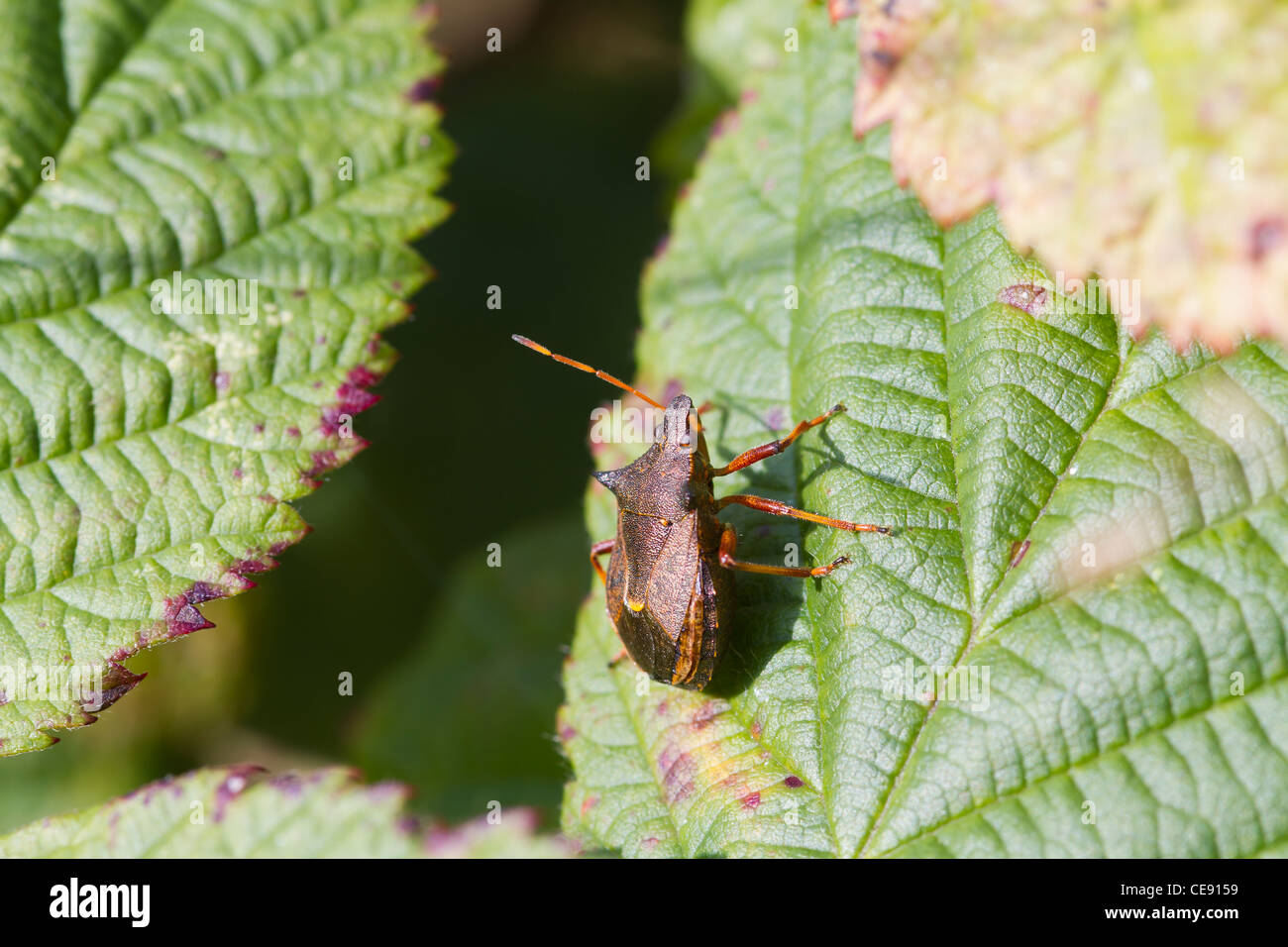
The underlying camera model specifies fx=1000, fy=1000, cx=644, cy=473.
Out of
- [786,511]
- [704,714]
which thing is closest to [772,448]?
[786,511]

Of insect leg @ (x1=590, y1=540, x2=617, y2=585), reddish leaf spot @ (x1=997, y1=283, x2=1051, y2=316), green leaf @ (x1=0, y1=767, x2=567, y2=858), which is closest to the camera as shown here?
green leaf @ (x1=0, y1=767, x2=567, y2=858)

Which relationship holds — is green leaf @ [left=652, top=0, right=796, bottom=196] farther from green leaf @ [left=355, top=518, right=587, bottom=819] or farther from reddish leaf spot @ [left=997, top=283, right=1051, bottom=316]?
green leaf @ [left=355, top=518, right=587, bottom=819]

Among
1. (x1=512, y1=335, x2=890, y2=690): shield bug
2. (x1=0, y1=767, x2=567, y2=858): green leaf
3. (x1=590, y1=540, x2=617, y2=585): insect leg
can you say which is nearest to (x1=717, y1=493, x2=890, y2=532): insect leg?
(x1=512, y1=335, x2=890, y2=690): shield bug

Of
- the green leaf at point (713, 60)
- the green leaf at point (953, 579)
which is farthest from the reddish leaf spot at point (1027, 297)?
the green leaf at point (713, 60)

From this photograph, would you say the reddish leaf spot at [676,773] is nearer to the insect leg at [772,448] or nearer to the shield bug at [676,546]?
the shield bug at [676,546]

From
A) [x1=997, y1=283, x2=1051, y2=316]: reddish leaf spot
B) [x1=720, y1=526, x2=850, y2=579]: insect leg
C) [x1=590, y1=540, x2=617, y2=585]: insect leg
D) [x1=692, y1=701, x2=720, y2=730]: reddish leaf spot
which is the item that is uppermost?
[x1=997, y1=283, x2=1051, y2=316]: reddish leaf spot

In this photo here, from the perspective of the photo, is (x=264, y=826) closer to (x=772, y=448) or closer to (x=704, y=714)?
(x=704, y=714)
